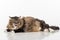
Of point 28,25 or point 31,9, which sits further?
point 31,9

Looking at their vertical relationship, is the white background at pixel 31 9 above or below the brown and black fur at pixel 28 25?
above

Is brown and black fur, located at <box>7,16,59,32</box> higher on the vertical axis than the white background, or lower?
lower

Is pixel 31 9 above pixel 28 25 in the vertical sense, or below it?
above

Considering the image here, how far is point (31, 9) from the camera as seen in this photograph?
9.80 feet

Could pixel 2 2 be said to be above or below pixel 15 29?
above

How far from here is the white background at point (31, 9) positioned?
2.98 meters

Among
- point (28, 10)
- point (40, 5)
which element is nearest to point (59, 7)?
point (40, 5)

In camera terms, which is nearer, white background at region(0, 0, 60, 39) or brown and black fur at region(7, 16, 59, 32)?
brown and black fur at region(7, 16, 59, 32)

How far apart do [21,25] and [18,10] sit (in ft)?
1.77

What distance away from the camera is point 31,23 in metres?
2.55

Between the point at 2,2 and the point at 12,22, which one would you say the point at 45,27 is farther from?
the point at 2,2

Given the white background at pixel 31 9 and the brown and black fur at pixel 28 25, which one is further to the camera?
the white background at pixel 31 9

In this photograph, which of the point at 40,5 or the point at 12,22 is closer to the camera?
the point at 12,22

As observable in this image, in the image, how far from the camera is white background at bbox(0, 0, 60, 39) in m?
2.98
